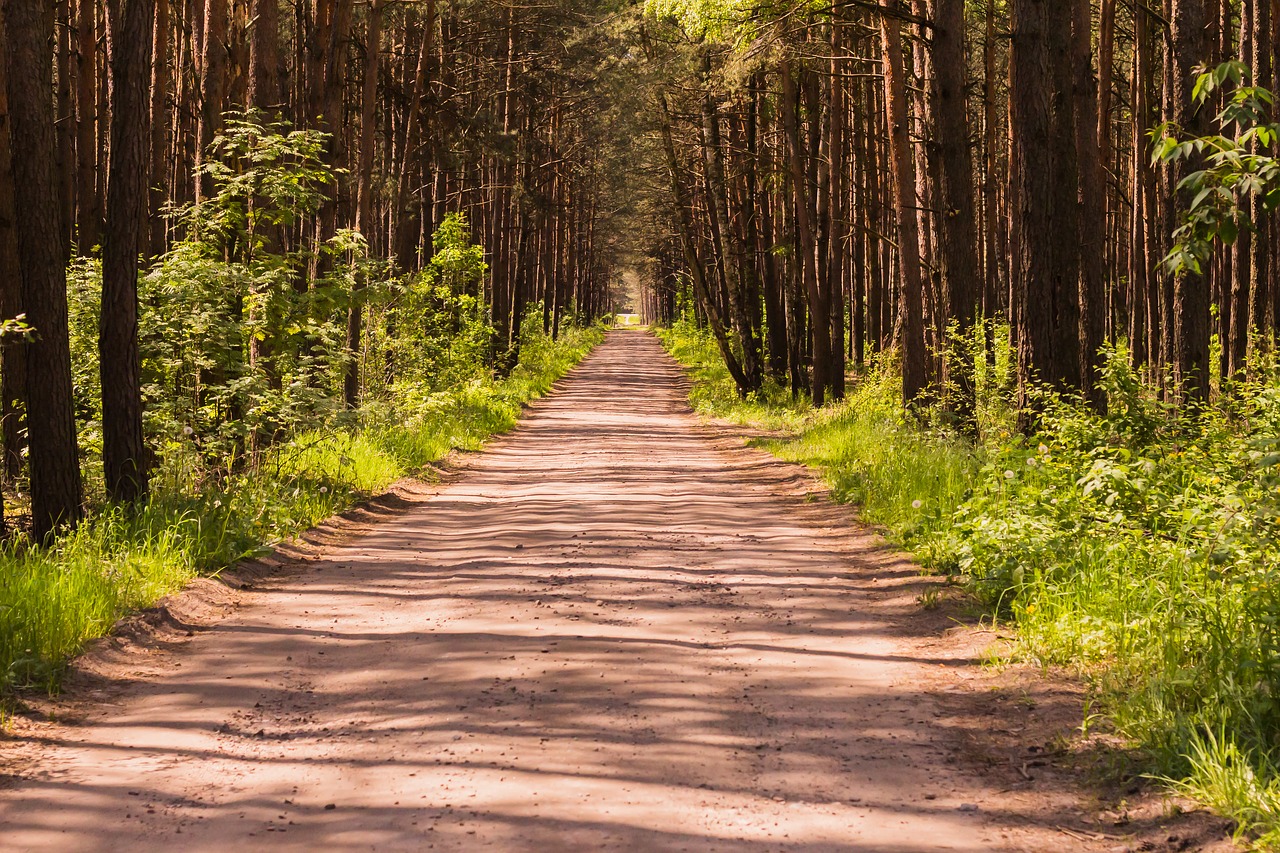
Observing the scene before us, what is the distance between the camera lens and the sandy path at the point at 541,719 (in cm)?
436

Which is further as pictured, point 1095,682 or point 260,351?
point 260,351

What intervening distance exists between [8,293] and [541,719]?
9107mm

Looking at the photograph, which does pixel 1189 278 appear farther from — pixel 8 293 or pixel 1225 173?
pixel 8 293

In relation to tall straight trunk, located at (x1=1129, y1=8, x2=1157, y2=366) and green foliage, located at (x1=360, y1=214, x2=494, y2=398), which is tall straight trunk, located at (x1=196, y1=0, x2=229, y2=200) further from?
tall straight trunk, located at (x1=1129, y1=8, x2=1157, y2=366)

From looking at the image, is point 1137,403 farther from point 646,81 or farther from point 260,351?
point 646,81

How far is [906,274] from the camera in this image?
1667 cm

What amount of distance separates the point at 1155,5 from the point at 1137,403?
17.5 meters

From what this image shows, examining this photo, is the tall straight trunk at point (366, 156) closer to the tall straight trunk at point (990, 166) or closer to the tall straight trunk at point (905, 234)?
the tall straight trunk at point (905, 234)

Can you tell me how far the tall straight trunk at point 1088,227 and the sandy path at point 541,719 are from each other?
180 inches

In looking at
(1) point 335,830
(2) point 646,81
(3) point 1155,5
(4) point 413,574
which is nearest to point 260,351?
(4) point 413,574

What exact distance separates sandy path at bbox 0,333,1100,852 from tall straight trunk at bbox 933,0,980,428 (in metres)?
5.96

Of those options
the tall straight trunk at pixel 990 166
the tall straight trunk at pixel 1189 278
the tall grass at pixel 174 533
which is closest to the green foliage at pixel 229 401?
the tall grass at pixel 174 533

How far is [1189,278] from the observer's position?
578 inches

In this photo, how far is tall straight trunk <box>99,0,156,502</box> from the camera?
32.4ft
